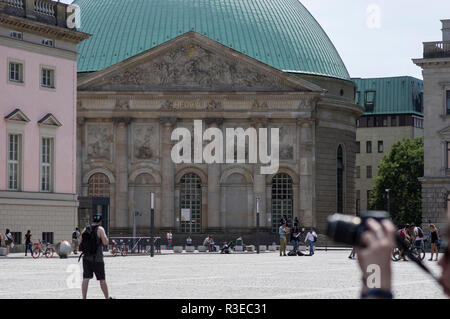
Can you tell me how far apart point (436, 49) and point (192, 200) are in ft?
87.8

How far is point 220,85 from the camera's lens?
9594 cm

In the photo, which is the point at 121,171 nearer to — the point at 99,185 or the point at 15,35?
the point at 99,185

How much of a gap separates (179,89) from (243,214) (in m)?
Answer: 12.3

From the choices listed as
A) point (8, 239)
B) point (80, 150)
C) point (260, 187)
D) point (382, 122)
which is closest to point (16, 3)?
point (8, 239)

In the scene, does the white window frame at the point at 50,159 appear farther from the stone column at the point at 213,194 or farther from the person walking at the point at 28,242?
the stone column at the point at 213,194

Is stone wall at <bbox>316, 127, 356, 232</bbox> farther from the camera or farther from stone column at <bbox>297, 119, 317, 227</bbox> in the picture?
the camera

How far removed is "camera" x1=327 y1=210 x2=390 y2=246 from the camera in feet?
20.1

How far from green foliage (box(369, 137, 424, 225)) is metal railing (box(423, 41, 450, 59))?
3621 centimetres

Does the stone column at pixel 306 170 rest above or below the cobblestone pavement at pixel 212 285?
above

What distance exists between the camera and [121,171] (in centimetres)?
9606

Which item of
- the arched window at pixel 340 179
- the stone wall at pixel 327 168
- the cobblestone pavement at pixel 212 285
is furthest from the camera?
the arched window at pixel 340 179

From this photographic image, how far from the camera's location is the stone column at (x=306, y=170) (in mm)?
96188

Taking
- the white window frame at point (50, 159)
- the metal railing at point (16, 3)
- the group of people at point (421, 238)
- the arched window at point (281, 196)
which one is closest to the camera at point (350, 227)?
the group of people at point (421, 238)
